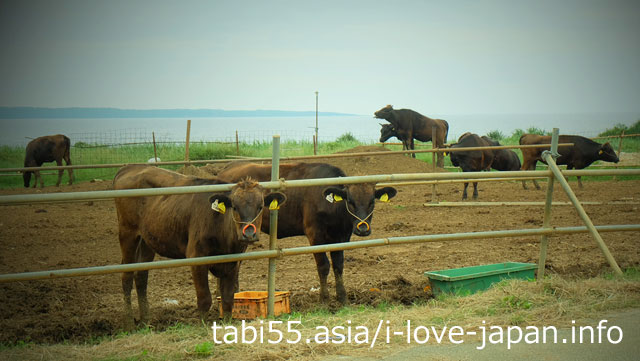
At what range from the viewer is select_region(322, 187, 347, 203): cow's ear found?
6266mm

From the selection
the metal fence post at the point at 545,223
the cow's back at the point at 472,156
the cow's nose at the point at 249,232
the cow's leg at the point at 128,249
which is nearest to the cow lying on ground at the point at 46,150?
the cow's back at the point at 472,156

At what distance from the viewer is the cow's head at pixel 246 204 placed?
486 cm

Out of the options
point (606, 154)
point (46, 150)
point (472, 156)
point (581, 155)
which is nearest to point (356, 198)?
point (472, 156)

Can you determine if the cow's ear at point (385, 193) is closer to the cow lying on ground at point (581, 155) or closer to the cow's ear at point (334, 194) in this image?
the cow's ear at point (334, 194)

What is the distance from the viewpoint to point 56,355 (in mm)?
3986

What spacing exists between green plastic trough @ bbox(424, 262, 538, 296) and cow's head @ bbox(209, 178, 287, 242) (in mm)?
2047

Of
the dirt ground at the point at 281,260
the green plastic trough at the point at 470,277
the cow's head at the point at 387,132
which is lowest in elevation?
the dirt ground at the point at 281,260

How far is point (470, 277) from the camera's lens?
596 cm

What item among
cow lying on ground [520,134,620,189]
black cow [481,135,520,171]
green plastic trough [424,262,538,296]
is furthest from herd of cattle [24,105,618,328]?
cow lying on ground [520,134,620,189]

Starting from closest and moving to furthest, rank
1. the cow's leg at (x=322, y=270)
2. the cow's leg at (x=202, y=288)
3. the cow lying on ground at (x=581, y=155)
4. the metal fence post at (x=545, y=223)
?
the cow's leg at (x=202, y=288) < the metal fence post at (x=545, y=223) < the cow's leg at (x=322, y=270) < the cow lying on ground at (x=581, y=155)

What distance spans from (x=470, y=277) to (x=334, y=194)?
1697 millimetres

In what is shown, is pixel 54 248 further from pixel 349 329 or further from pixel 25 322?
pixel 349 329

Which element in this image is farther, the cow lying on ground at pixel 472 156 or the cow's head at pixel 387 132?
the cow's head at pixel 387 132

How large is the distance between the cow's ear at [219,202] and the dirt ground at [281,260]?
1.28m
